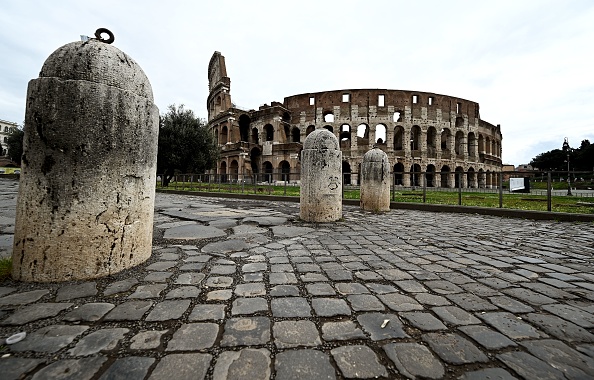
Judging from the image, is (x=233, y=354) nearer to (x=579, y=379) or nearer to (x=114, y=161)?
(x=579, y=379)

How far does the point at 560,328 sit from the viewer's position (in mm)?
1484

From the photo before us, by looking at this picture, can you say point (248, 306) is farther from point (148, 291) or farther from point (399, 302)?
point (399, 302)

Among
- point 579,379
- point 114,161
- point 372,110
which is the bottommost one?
point 579,379

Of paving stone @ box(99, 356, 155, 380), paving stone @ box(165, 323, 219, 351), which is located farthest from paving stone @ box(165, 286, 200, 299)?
paving stone @ box(99, 356, 155, 380)

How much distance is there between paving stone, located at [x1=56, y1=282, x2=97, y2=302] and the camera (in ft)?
5.74

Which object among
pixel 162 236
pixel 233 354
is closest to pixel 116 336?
pixel 233 354

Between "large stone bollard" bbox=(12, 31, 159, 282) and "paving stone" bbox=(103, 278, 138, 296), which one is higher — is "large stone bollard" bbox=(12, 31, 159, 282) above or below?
above

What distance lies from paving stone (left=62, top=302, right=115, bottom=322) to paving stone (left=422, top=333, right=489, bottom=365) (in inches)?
74.0

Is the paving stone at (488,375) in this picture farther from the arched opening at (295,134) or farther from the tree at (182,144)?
the arched opening at (295,134)

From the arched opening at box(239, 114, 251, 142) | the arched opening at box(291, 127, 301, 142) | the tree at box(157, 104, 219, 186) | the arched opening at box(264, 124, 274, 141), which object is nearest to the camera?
the tree at box(157, 104, 219, 186)

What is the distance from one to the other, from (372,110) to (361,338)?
31.9 meters

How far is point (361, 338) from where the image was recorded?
1.37 meters

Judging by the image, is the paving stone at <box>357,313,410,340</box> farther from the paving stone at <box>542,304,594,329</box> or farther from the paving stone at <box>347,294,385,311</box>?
the paving stone at <box>542,304,594,329</box>

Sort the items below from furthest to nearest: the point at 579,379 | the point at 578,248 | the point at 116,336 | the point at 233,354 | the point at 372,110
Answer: the point at 372,110 → the point at 578,248 → the point at 116,336 → the point at 233,354 → the point at 579,379
